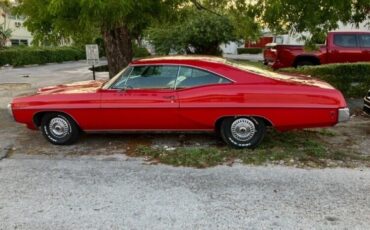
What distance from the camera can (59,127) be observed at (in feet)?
21.7

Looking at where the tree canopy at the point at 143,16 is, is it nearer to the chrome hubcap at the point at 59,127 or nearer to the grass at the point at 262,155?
the chrome hubcap at the point at 59,127

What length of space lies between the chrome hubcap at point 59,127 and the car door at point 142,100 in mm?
636

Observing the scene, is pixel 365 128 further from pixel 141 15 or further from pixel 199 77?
pixel 141 15

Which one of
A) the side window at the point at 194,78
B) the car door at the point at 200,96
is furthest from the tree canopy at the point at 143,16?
the car door at the point at 200,96

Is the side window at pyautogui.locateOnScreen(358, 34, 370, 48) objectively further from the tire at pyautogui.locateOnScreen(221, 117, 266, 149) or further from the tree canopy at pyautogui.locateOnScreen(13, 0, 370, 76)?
the tire at pyautogui.locateOnScreen(221, 117, 266, 149)

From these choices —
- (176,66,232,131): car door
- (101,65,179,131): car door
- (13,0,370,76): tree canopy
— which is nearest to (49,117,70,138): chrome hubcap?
(101,65,179,131): car door

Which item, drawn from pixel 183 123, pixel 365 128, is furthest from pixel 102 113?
pixel 365 128

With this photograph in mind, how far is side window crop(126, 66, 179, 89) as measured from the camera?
630cm

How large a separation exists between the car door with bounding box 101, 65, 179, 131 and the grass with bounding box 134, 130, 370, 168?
0.40m

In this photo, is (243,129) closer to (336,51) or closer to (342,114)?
(342,114)

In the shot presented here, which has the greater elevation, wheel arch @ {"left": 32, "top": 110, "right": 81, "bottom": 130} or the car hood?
the car hood

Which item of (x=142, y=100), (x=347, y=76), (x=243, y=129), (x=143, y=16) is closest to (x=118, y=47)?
(x=143, y=16)

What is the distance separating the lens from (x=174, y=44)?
821 inches

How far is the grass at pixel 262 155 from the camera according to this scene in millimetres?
5742
